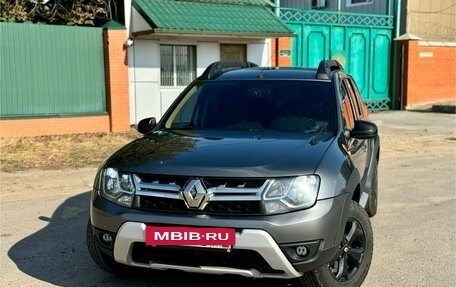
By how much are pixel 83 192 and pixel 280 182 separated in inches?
195

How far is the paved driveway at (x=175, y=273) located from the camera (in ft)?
14.6

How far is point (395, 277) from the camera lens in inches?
177

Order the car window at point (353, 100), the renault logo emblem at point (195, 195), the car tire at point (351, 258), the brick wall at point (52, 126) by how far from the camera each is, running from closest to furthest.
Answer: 1. the renault logo emblem at point (195, 195)
2. the car tire at point (351, 258)
3. the car window at point (353, 100)
4. the brick wall at point (52, 126)

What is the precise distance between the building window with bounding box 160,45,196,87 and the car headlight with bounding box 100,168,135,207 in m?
10.9

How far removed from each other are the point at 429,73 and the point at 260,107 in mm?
17510

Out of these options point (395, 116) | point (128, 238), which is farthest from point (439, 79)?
point (128, 238)

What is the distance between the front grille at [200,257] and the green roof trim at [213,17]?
995 centimetres

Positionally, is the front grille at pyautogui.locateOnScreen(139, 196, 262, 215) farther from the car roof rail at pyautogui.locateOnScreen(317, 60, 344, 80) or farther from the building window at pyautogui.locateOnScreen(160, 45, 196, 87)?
the building window at pyautogui.locateOnScreen(160, 45, 196, 87)

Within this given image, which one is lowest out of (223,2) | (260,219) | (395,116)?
(395,116)

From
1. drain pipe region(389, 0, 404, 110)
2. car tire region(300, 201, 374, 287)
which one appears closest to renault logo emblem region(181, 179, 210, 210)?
car tire region(300, 201, 374, 287)

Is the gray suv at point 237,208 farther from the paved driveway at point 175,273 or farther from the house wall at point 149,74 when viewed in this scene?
the house wall at point 149,74

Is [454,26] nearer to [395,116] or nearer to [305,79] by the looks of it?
[395,116]

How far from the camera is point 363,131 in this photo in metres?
4.57

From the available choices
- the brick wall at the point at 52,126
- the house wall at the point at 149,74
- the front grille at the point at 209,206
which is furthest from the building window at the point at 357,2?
the front grille at the point at 209,206
